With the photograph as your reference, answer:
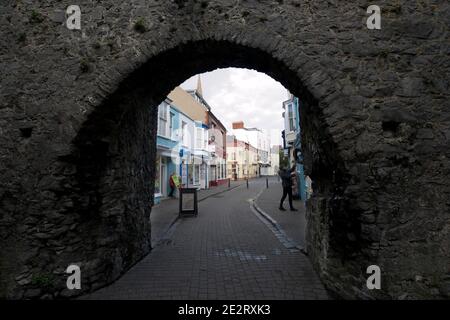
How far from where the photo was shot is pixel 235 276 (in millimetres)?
4379

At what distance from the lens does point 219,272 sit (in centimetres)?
455

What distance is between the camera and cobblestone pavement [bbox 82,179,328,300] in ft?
12.4

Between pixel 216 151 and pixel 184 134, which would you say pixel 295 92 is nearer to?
pixel 184 134

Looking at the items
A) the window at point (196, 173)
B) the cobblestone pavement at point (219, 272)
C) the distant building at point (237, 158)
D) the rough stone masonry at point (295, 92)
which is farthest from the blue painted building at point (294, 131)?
the distant building at point (237, 158)

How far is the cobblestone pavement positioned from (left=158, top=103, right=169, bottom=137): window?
320 inches

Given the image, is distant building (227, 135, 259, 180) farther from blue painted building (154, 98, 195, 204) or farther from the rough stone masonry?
the rough stone masonry

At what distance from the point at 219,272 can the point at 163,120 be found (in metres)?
11.0

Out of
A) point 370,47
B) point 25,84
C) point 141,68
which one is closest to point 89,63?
point 141,68

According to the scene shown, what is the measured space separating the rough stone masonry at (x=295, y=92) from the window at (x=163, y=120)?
9.87 meters

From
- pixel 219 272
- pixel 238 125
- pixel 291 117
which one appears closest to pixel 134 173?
pixel 219 272

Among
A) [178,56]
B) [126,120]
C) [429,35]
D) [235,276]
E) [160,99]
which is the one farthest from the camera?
Result: [160,99]

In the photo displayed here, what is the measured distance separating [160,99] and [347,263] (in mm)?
4670
